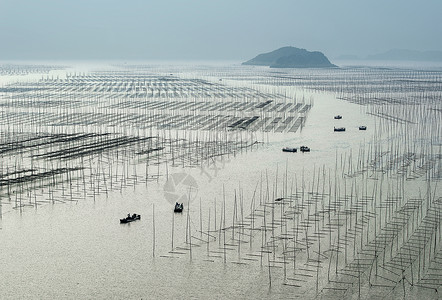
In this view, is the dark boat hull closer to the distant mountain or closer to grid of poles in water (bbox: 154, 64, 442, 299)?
grid of poles in water (bbox: 154, 64, 442, 299)

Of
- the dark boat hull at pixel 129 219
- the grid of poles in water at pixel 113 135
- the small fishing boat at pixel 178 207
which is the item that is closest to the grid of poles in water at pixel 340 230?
the small fishing boat at pixel 178 207

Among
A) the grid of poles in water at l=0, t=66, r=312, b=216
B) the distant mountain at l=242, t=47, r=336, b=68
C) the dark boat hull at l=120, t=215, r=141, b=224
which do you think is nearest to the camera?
the dark boat hull at l=120, t=215, r=141, b=224

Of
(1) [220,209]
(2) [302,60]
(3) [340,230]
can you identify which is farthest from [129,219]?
(2) [302,60]

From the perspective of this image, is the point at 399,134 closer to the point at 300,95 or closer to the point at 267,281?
the point at 267,281

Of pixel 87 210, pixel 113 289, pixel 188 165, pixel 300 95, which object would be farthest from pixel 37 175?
pixel 300 95

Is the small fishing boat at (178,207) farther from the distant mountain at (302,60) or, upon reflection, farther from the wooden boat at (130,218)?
the distant mountain at (302,60)

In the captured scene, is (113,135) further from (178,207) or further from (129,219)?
(129,219)

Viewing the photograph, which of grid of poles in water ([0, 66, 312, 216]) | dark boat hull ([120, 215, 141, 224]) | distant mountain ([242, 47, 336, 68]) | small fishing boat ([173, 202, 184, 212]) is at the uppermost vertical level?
distant mountain ([242, 47, 336, 68])

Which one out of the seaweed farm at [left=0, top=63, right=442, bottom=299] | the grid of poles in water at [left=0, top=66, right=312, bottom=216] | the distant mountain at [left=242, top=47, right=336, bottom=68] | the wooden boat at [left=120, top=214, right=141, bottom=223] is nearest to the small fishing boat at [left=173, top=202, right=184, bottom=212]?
the seaweed farm at [left=0, top=63, right=442, bottom=299]
